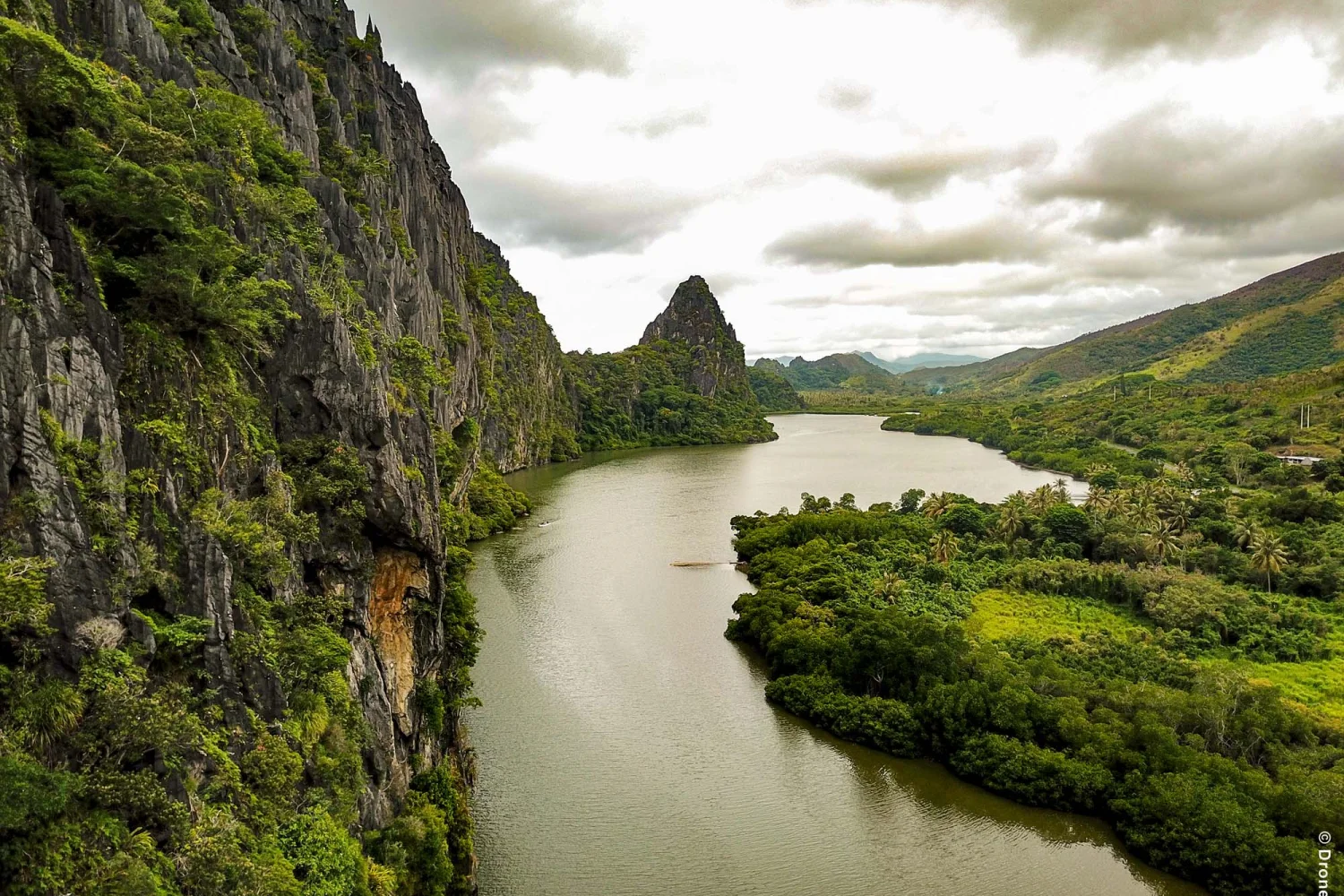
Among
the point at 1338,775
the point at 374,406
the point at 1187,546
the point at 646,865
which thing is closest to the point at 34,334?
the point at 374,406

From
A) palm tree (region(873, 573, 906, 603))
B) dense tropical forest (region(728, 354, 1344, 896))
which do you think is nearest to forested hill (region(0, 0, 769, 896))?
dense tropical forest (region(728, 354, 1344, 896))

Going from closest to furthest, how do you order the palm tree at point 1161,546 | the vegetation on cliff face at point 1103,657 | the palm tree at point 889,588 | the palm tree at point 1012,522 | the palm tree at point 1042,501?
the vegetation on cliff face at point 1103,657 < the palm tree at point 889,588 < the palm tree at point 1161,546 < the palm tree at point 1012,522 < the palm tree at point 1042,501

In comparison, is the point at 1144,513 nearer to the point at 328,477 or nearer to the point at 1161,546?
the point at 1161,546

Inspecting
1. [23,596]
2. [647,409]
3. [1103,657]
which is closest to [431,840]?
[23,596]

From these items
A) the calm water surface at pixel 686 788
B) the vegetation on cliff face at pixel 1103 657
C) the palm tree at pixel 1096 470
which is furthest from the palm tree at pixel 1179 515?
the calm water surface at pixel 686 788

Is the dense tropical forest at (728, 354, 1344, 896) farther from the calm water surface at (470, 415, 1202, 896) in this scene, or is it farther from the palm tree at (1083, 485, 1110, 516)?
the calm water surface at (470, 415, 1202, 896)

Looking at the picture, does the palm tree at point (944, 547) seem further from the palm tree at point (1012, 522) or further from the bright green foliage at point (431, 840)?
the bright green foliage at point (431, 840)
